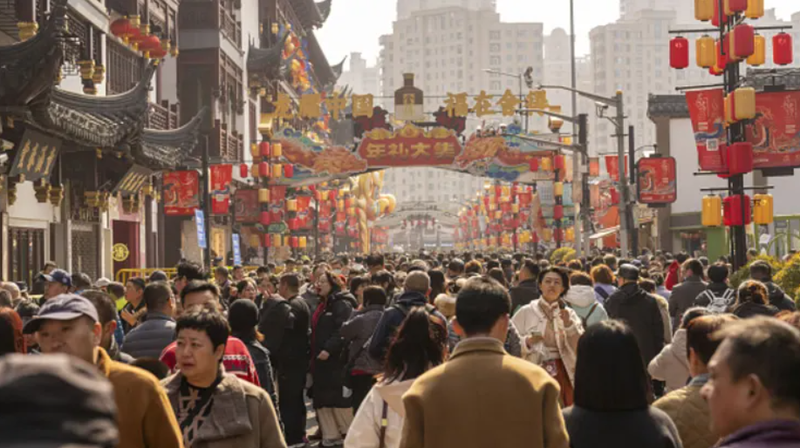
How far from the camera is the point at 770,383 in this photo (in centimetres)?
295

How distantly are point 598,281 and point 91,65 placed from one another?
49.2 feet

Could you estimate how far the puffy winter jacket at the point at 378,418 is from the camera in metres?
6.22

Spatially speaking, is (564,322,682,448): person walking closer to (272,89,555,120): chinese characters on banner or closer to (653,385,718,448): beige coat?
(653,385,718,448): beige coat

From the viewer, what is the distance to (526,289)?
46.9ft

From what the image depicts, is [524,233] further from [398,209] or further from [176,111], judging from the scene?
[398,209]

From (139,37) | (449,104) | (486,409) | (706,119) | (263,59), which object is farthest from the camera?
(263,59)

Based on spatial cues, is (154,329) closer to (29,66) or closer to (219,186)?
(29,66)

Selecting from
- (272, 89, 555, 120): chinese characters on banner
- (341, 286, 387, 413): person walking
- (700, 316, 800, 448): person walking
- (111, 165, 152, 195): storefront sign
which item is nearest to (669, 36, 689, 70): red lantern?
(111, 165, 152, 195): storefront sign

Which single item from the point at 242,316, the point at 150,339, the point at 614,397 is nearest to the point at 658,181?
the point at 242,316

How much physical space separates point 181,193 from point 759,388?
3126 cm

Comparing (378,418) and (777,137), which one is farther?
(777,137)

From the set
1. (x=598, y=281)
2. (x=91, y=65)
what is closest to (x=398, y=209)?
(x=91, y=65)

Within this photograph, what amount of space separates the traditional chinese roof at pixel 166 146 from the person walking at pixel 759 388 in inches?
941

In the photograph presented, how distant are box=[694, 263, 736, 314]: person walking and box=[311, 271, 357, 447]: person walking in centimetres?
376
